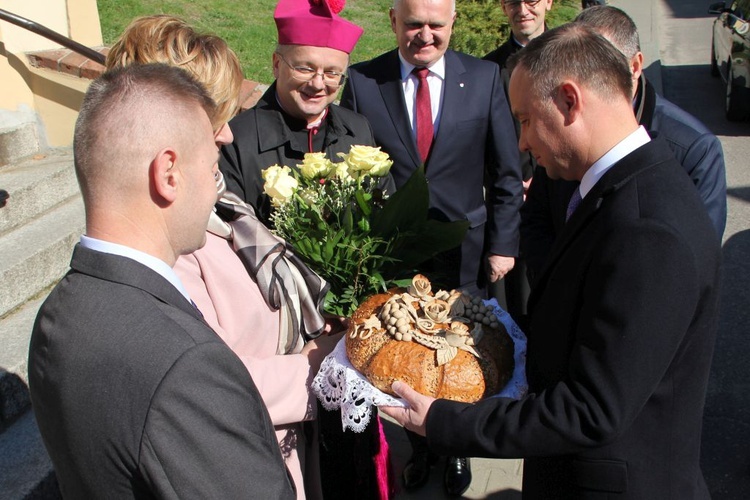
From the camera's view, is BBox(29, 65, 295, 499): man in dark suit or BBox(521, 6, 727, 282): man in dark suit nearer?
BBox(29, 65, 295, 499): man in dark suit

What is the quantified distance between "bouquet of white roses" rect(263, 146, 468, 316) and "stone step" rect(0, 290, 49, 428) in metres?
1.73

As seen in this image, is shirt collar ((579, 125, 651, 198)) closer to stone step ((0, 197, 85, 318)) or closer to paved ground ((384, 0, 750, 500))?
paved ground ((384, 0, 750, 500))

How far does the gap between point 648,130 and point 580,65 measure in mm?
1173

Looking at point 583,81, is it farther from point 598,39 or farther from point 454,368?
point 454,368

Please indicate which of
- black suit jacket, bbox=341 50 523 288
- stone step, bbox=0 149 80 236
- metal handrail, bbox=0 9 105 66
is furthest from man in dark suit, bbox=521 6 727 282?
metal handrail, bbox=0 9 105 66

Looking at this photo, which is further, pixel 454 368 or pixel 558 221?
pixel 558 221

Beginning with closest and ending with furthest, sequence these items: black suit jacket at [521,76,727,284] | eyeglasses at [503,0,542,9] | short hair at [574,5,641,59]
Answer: black suit jacket at [521,76,727,284] < short hair at [574,5,641,59] < eyeglasses at [503,0,542,9]

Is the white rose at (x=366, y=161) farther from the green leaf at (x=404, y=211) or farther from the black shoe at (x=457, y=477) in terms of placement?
the black shoe at (x=457, y=477)

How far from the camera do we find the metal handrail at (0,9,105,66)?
4848mm

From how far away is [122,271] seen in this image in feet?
4.55

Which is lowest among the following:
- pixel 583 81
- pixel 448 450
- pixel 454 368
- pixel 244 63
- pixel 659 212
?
pixel 244 63

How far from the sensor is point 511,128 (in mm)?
3861

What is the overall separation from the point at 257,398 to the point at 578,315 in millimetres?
811

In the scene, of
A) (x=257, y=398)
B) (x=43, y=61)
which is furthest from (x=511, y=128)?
(x=43, y=61)
